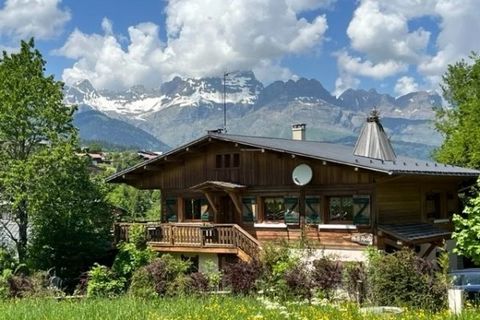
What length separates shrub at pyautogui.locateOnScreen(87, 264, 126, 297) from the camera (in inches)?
852

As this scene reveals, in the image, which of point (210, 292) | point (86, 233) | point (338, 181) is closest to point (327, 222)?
point (338, 181)

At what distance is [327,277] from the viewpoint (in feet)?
51.6

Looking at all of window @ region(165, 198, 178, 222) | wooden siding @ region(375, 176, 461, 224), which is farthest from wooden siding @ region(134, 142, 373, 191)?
wooden siding @ region(375, 176, 461, 224)

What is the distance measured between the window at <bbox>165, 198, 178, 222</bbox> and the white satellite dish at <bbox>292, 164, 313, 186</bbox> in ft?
20.9

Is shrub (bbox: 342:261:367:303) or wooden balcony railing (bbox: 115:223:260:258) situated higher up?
wooden balcony railing (bbox: 115:223:260:258)

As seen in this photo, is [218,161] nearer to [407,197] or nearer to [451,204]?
[407,197]

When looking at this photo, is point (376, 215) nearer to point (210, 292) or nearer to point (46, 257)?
point (210, 292)

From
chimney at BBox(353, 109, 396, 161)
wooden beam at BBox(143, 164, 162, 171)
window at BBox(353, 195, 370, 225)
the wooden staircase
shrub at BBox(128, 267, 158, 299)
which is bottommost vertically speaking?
shrub at BBox(128, 267, 158, 299)

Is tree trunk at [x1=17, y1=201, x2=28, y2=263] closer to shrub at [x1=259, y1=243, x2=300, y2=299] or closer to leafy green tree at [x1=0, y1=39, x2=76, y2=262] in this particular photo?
leafy green tree at [x1=0, y1=39, x2=76, y2=262]

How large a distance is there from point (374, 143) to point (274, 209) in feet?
15.4

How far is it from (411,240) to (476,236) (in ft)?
15.1

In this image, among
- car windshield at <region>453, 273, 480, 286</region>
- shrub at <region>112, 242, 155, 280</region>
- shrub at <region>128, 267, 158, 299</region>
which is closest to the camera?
shrub at <region>128, 267, 158, 299</region>

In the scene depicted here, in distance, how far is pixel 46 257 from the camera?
984 inches

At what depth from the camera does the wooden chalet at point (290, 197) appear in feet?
70.9
